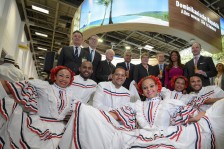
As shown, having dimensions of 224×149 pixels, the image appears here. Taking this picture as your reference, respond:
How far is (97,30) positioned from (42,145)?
4251 mm

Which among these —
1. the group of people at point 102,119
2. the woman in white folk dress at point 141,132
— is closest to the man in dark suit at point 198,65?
the group of people at point 102,119

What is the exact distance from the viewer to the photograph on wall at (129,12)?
5.46m

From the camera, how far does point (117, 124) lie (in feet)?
7.24

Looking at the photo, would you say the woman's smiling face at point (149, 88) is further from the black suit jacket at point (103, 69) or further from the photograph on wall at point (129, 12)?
the photograph on wall at point (129, 12)

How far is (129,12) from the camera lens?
5.50 metres

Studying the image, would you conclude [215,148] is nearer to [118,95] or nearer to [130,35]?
[118,95]

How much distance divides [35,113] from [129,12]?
4008 mm

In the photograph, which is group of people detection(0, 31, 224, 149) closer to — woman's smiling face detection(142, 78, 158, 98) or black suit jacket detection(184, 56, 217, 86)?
woman's smiling face detection(142, 78, 158, 98)

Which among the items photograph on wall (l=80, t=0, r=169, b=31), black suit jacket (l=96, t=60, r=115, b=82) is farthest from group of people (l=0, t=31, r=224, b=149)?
photograph on wall (l=80, t=0, r=169, b=31)

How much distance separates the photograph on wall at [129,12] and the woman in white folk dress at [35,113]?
325 cm

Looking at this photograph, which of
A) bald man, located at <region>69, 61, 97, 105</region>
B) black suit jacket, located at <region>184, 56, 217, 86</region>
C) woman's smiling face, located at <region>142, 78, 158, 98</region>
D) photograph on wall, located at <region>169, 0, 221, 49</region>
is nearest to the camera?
woman's smiling face, located at <region>142, 78, 158, 98</region>

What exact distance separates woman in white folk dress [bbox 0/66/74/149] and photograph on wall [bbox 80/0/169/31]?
10.7 feet

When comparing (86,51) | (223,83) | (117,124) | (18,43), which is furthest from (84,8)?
(18,43)

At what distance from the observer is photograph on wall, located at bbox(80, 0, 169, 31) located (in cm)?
546
